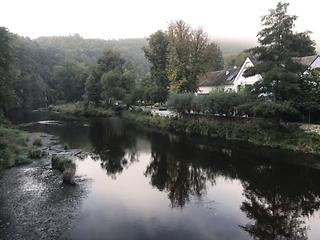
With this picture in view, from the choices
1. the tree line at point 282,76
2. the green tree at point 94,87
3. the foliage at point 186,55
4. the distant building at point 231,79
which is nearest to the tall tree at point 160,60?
the foliage at point 186,55

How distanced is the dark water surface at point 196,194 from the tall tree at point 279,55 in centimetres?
634

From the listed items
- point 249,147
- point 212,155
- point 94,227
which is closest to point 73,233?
point 94,227

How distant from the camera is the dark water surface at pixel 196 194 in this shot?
49.1ft

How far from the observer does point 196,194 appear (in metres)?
20.0

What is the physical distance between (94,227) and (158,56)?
49624mm

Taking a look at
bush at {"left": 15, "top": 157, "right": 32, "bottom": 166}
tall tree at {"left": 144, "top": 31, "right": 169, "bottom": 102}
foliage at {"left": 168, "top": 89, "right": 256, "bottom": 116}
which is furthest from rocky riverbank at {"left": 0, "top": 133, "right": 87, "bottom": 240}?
tall tree at {"left": 144, "top": 31, "right": 169, "bottom": 102}

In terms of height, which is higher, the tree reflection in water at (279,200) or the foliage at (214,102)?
the foliage at (214,102)

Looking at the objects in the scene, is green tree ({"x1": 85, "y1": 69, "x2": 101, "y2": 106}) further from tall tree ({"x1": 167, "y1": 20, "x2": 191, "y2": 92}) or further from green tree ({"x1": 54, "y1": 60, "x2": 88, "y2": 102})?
tall tree ({"x1": 167, "y1": 20, "x2": 191, "y2": 92})

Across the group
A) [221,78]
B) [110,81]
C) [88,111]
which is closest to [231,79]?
[221,78]

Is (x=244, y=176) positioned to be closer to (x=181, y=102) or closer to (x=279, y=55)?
(x=279, y=55)

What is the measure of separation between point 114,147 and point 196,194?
16.0 metres

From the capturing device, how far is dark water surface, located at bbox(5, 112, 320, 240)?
15.0 m

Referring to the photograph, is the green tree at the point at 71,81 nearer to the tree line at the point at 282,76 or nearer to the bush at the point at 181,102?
the bush at the point at 181,102

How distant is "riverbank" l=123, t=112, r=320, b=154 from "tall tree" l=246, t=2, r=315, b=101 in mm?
3328
